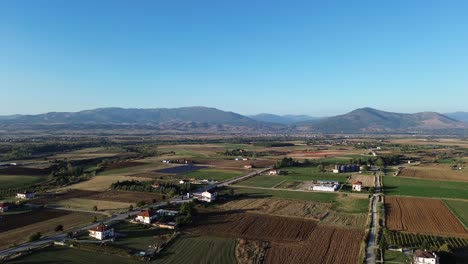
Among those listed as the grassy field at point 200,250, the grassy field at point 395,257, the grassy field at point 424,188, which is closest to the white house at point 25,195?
the grassy field at point 200,250

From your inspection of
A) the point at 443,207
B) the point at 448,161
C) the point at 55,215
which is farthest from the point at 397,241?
the point at 448,161

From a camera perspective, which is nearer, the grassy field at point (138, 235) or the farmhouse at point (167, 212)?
the grassy field at point (138, 235)

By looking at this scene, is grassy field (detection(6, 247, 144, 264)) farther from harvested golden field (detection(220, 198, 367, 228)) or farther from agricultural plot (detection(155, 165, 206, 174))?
agricultural plot (detection(155, 165, 206, 174))

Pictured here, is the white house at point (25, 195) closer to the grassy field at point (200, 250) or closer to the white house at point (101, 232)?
the white house at point (101, 232)

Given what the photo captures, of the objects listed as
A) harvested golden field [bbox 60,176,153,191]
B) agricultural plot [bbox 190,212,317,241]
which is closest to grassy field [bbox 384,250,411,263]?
agricultural plot [bbox 190,212,317,241]

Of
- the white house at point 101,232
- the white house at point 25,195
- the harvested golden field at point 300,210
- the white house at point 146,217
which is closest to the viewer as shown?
the white house at point 101,232

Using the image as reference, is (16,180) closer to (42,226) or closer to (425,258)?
(42,226)
